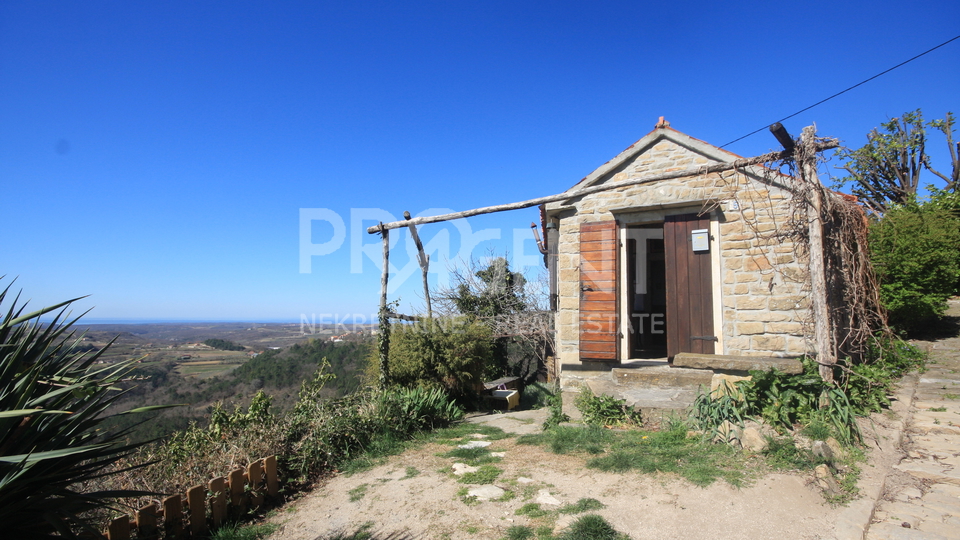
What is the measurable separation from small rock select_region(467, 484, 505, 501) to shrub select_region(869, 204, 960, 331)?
775 cm

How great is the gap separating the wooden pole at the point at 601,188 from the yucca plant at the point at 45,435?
4.62 metres

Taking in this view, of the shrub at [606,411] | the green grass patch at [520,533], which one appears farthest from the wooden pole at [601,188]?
the green grass patch at [520,533]

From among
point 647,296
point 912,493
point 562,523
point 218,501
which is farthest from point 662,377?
point 218,501

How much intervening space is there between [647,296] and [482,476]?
6203mm

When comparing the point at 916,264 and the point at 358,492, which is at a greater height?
the point at 916,264

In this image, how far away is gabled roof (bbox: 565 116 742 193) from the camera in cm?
618

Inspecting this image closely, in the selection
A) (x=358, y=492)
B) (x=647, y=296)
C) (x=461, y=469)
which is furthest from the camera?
(x=647, y=296)

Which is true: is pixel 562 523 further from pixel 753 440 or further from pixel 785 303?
pixel 785 303

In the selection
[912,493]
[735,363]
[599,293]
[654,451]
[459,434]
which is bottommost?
[459,434]

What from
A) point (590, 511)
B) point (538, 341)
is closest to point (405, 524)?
point (590, 511)

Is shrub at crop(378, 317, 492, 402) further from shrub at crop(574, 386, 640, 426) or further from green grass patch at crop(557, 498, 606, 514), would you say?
green grass patch at crop(557, 498, 606, 514)

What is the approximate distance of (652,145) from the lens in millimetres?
6574

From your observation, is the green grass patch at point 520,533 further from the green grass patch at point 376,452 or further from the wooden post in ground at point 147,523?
the wooden post in ground at point 147,523

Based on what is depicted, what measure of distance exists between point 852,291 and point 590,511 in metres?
4.02
